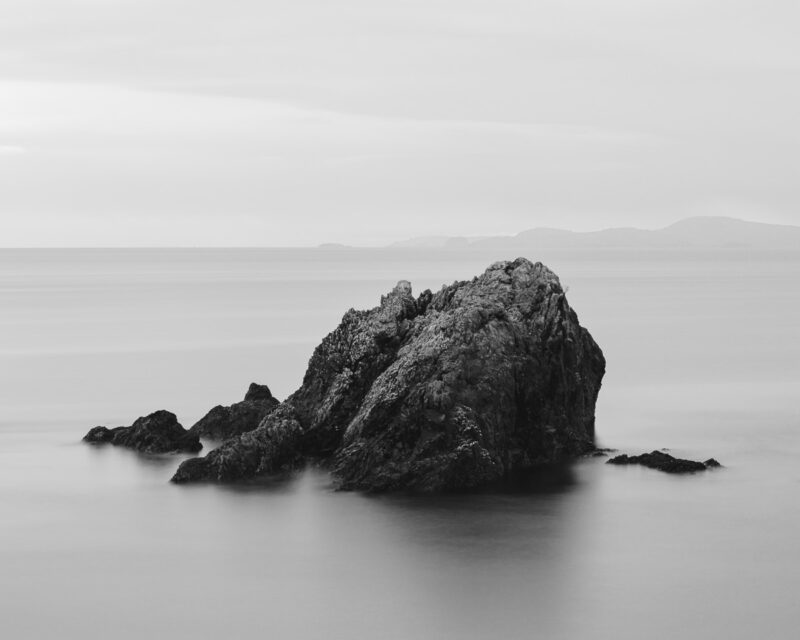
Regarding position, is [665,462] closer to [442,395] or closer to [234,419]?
[442,395]

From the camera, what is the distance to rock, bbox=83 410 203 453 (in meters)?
26.2

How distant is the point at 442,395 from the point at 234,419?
6.63m

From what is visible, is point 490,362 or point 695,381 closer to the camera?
point 490,362

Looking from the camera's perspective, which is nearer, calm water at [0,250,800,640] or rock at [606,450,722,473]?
calm water at [0,250,800,640]

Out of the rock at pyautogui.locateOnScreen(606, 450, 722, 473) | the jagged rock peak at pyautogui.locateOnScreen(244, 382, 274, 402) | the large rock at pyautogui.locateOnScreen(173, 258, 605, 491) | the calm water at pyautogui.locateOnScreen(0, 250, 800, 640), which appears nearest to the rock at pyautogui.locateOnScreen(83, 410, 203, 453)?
the calm water at pyautogui.locateOnScreen(0, 250, 800, 640)

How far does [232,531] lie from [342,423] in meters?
5.13

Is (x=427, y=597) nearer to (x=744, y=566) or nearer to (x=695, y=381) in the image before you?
(x=744, y=566)

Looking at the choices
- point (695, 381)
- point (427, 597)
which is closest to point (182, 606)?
point (427, 597)

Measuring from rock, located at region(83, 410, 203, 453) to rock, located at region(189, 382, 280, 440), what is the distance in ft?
→ 1.65

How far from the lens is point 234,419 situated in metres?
27.3

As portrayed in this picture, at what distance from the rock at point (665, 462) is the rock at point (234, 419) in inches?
326

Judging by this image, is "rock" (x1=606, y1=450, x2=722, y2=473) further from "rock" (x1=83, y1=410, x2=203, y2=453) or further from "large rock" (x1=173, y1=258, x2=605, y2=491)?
"rock" (x1=83, y1=410, x2=203, y2=453)

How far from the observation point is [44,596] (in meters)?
17.1

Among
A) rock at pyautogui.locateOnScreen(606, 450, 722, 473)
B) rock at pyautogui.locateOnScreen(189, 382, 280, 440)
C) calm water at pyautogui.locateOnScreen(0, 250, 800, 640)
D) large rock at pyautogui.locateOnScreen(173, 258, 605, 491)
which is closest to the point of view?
calm water at pyautogui.locateOnScreen(0, 250, 800, 640)
